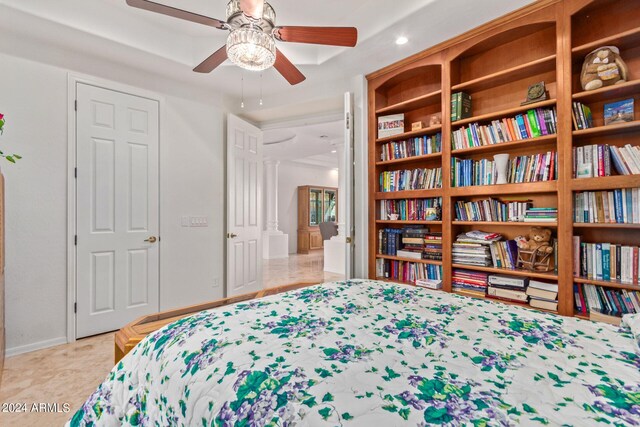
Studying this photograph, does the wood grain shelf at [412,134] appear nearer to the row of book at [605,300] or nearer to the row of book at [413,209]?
the row of book at [413,209]

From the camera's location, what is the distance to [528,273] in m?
2.11

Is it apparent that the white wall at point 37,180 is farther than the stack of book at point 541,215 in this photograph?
Yes

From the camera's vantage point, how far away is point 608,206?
185 centimetres

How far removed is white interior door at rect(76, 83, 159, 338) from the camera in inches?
109

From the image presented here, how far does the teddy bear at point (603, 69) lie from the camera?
1.82m

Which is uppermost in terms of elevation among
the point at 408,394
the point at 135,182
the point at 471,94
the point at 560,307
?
the point at 471,94

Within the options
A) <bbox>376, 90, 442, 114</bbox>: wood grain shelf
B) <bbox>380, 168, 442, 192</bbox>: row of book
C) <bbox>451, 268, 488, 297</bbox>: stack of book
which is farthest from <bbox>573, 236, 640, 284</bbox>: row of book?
<bbox>376, 90, 442, 114</bbox>: wood grain shelf

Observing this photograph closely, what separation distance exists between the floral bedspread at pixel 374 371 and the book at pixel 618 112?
4.43 ft

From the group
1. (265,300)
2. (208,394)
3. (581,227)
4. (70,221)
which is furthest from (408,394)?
(70,221)

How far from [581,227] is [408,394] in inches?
77.3

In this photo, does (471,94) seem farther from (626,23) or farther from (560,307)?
(560,307)

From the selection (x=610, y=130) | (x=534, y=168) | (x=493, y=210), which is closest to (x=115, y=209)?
(x=493, y=210)

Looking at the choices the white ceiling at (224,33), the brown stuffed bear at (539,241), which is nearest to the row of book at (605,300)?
the brown stuffed bear at (539,241)

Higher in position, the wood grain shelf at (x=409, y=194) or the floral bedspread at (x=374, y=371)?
the wood grain shelf at (x=409, y=194)
